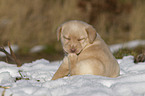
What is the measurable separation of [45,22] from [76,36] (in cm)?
731

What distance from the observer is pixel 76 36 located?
10.8 ft

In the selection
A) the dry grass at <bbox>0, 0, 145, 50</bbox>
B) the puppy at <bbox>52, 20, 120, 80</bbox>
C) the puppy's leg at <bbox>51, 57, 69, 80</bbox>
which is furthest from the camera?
the dry grass at <bbox>0, 0, 145, 50</bbox>

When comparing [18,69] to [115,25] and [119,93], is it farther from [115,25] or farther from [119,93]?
[115,25]

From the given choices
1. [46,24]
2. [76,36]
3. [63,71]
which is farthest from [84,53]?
[46,24]

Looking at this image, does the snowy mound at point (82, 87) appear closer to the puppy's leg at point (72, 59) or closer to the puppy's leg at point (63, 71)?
the puppy's leg at point (72, 59)

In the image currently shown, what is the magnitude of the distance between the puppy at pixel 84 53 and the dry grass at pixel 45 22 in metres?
5.80

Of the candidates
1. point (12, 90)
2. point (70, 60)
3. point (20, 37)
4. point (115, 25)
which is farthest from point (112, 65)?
point (115, 25)

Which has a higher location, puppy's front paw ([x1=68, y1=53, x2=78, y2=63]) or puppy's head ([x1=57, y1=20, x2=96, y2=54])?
puppy's head ([x1=57, y1=20, x2=96, y2=54])

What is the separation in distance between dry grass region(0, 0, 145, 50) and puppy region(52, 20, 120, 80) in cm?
580

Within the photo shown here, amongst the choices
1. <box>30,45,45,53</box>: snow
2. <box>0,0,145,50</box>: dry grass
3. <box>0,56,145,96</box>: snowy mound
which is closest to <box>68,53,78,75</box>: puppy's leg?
<box>0,56,145,96</box>: snowy mound

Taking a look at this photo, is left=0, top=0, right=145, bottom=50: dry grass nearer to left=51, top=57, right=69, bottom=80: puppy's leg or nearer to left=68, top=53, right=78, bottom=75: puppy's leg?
left=51, top=57, right=69, bottom=80: puppy's leg

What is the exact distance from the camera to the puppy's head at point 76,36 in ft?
10.8

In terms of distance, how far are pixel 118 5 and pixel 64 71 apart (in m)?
10.4

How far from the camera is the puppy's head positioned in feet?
10.8
